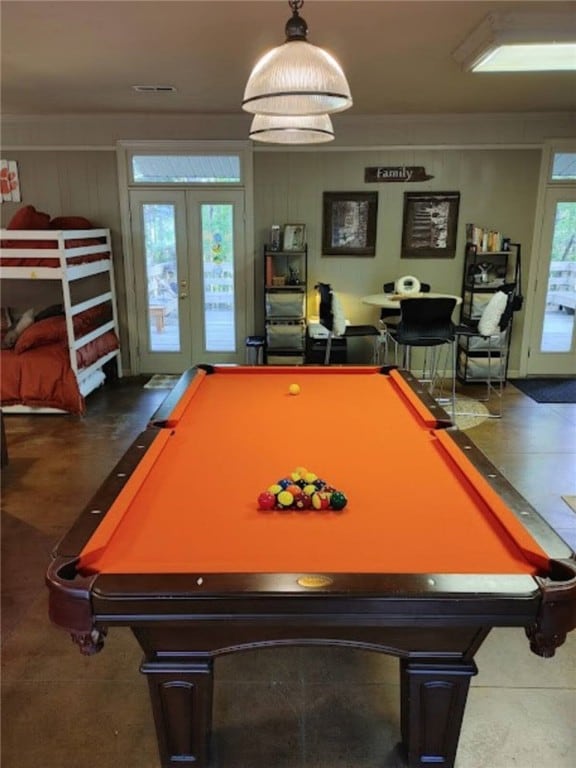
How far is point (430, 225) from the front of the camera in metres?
5.85

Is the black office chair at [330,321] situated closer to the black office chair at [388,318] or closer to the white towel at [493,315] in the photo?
the black office chair at [388,318]

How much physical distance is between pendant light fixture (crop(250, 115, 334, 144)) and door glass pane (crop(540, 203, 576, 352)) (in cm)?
432

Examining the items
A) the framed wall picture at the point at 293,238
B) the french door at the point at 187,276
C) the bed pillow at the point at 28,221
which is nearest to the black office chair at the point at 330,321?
the framed wall picture at the point at 293,238

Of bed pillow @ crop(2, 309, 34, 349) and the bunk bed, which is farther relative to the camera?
bed pillow @ crop(2, 309, 34, 349)

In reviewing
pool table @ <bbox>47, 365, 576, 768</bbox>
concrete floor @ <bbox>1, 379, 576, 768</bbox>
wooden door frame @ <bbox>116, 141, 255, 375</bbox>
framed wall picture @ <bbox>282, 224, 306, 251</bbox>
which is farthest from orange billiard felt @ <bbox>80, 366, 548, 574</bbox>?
wooden door frame @ <bbox>116, 141, 255, 375</bbox>

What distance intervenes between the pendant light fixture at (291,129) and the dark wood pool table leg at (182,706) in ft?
6.26

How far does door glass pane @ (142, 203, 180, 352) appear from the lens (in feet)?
19.4

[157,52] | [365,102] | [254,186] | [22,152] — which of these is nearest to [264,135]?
[157,52]

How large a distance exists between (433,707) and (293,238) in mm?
4841

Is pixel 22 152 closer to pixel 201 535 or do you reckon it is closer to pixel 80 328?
pixel 80 328

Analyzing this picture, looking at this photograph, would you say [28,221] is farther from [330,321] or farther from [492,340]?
[492,340]

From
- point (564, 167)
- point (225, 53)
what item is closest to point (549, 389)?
point (564, 167)

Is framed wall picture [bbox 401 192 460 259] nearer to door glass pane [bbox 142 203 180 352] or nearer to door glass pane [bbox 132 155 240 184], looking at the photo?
door glass pane [bbox 132 155 240 184]

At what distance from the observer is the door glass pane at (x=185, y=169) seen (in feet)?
18.9
